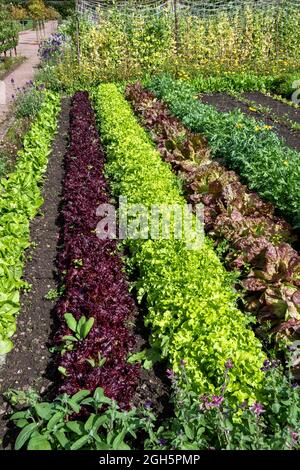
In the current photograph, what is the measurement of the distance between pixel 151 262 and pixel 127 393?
146 centimetres

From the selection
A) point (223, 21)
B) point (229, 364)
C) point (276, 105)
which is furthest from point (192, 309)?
point (223, 21)

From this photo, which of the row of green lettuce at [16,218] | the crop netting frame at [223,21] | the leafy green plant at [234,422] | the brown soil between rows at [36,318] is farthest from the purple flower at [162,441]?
the crop netting frame at [223,21]

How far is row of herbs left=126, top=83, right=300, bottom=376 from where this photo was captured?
3992 mm

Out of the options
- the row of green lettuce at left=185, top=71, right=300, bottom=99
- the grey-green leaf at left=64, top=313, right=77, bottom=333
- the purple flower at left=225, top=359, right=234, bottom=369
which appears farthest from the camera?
the row of green lettuce at left=185, top=71, right=300, bottom=99

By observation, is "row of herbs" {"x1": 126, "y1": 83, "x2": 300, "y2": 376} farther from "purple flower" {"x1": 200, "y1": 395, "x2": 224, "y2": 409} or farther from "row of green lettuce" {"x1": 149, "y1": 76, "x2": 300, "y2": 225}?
"purple flower" {"x1": 200, "y1": 395, "x2": 224, "y2": 409}

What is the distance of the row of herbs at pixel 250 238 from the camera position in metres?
3.99

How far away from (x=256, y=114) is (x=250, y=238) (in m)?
7.18

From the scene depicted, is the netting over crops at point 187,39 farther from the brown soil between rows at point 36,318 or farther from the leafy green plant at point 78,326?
the leafy green plant at point 78,326

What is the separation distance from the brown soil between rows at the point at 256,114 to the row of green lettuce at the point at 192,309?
4.04m

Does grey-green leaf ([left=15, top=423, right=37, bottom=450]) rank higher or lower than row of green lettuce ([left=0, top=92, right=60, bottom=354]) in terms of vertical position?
higher

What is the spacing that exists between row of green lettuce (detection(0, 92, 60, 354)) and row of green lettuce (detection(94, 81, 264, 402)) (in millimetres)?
1212

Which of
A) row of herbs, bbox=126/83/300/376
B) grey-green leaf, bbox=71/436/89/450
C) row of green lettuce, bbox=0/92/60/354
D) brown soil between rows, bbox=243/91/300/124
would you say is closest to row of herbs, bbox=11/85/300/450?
grey-green leaf, bbox=71/436/89/450

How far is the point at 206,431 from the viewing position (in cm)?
281

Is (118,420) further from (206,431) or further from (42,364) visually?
(42,364)
